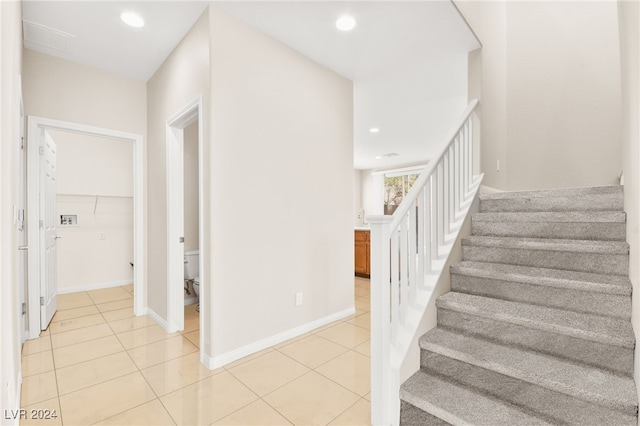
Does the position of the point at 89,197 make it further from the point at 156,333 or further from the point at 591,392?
the point at 591,392

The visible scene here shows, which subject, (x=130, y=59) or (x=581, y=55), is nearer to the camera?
(x=130, y=59)

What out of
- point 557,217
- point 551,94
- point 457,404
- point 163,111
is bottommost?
point 457,404

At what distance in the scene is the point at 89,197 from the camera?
468cm

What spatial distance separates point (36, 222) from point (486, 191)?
13.9ft

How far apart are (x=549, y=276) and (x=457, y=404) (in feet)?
3.16

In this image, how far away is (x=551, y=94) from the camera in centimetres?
354

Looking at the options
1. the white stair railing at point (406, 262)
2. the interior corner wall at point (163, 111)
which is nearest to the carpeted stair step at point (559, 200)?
the white stair railing at point (406, 262)

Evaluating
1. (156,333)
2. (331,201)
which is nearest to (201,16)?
(331,201)

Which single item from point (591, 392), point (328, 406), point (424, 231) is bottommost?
point (328, 406)

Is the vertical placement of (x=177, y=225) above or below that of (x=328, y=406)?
above

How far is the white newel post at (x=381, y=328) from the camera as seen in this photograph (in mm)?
1664

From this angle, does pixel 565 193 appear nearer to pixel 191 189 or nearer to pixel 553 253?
pixel 553 253

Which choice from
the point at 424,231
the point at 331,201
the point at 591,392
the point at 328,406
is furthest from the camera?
the point at 331,201

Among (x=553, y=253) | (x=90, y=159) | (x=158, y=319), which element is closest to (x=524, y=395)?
(x=553, y=253)
